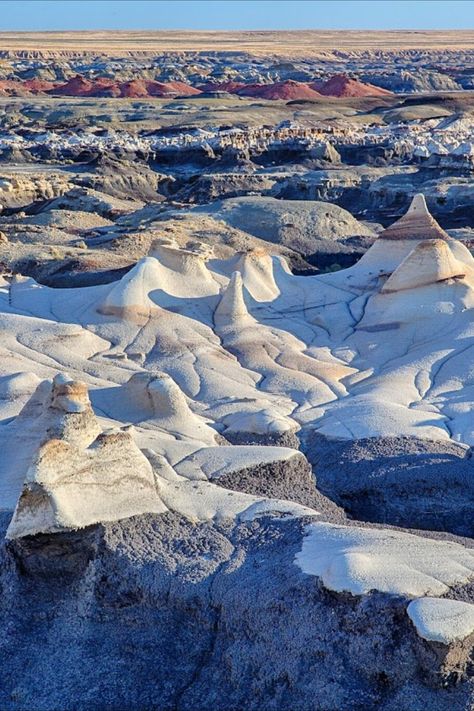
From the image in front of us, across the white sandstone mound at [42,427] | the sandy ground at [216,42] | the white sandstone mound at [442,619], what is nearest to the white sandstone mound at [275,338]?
the white sandstone mound at [42,427]

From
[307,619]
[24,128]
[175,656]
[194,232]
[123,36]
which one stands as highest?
[307,619]

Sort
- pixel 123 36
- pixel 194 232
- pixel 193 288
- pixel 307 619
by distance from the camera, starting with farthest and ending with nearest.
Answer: pixel 123 36, pixel 194 232, pixel 193 288, pixel 307 619

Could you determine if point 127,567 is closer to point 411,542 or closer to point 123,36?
point 411,542

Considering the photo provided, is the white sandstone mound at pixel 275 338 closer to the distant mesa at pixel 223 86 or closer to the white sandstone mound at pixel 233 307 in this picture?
the white sandstone mound at pixel 233 307

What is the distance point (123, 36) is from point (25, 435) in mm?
177468

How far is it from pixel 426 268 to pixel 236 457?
7.98m

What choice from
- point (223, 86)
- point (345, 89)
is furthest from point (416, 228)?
point (223, 86)

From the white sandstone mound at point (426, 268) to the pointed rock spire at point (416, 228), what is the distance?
5.38ft

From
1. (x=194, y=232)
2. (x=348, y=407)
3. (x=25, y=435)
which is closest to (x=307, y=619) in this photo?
(x=25, y=435)

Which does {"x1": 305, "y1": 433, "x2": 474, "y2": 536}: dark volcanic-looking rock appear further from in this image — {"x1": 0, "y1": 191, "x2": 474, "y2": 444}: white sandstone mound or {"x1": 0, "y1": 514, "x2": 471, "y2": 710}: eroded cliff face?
{"x1": 0, "y1": 514, "x2": 471, "y2": 710}: eroded cliff face

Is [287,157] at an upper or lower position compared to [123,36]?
upper

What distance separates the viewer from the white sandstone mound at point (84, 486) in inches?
389

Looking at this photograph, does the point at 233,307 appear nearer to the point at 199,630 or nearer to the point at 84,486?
the point at 84,486

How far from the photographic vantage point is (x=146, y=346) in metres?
17.3
